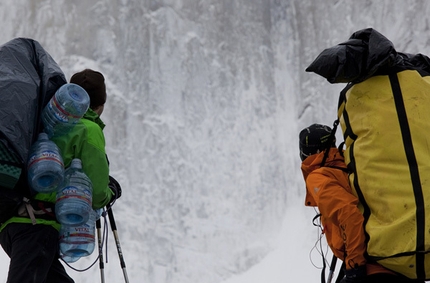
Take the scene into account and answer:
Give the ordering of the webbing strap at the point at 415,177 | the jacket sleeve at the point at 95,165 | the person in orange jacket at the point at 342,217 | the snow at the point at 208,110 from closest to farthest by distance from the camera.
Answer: the webbing strap at the point at 415,177, the person in orange jacket at the point at 342,217, the jacket sleeve at the point at 95,165, the snow at the point at 208,110

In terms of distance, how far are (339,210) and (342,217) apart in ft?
0.09

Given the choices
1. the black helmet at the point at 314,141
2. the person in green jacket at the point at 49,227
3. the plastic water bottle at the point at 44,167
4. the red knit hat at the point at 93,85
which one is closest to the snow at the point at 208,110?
the red knit hat at the point at 93,85

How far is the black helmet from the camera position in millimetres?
2641

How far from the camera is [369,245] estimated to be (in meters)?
2.11

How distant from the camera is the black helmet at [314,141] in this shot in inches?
104

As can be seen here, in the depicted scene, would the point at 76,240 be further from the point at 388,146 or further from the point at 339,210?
the point at 388,146

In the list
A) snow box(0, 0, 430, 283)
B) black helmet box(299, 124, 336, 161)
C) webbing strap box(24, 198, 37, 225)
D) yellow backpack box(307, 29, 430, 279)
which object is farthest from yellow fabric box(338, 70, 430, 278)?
snow box(0, 0, 430, 283)

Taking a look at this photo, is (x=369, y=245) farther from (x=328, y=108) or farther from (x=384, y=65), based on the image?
(x=328, y=108)

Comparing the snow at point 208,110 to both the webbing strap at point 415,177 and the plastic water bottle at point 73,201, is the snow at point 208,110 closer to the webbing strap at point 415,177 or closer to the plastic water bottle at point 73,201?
the plastic water bottle at point 73,201

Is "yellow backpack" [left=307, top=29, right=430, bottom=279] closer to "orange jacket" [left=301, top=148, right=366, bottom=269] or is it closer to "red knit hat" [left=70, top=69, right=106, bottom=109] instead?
"orange jacket" [left=301, top=148, right=366, bottom=269]

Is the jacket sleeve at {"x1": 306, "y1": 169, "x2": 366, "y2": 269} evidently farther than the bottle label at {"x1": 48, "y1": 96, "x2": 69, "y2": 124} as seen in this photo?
No

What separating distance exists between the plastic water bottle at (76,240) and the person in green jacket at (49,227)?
0.03m

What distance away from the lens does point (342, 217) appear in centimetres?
218

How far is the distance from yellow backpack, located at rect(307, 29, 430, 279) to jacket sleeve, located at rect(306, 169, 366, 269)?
0.04 metres
